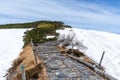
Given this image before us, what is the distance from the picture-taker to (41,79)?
12.5 metres

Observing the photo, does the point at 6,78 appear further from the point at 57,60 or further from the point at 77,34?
the point at 77,34

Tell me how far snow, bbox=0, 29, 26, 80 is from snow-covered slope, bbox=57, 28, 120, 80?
13.8 feet

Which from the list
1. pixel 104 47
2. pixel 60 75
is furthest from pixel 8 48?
pixel 60 75

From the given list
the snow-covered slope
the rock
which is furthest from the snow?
the snow-covered slope

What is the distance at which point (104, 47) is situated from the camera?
22.1m

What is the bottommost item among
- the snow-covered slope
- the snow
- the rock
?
the snow

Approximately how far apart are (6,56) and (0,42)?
5927 mm

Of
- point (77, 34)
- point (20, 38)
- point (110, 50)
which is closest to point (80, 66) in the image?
point (110, 50)

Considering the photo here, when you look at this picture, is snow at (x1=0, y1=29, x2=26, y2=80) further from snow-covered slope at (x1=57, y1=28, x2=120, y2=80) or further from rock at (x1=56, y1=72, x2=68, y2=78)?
snow-covered slope at (x1=57, y1=28, x2=120, y2=80)

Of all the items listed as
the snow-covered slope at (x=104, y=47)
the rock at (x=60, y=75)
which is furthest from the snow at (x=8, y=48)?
the snow-covered slope at (x=104, y=47)

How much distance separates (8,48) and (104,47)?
7554 mm

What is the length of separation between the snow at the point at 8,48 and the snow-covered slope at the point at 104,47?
4205mm

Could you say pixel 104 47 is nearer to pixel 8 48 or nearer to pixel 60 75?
pixel 8 48

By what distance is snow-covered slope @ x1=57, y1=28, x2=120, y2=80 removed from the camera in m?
17.2
